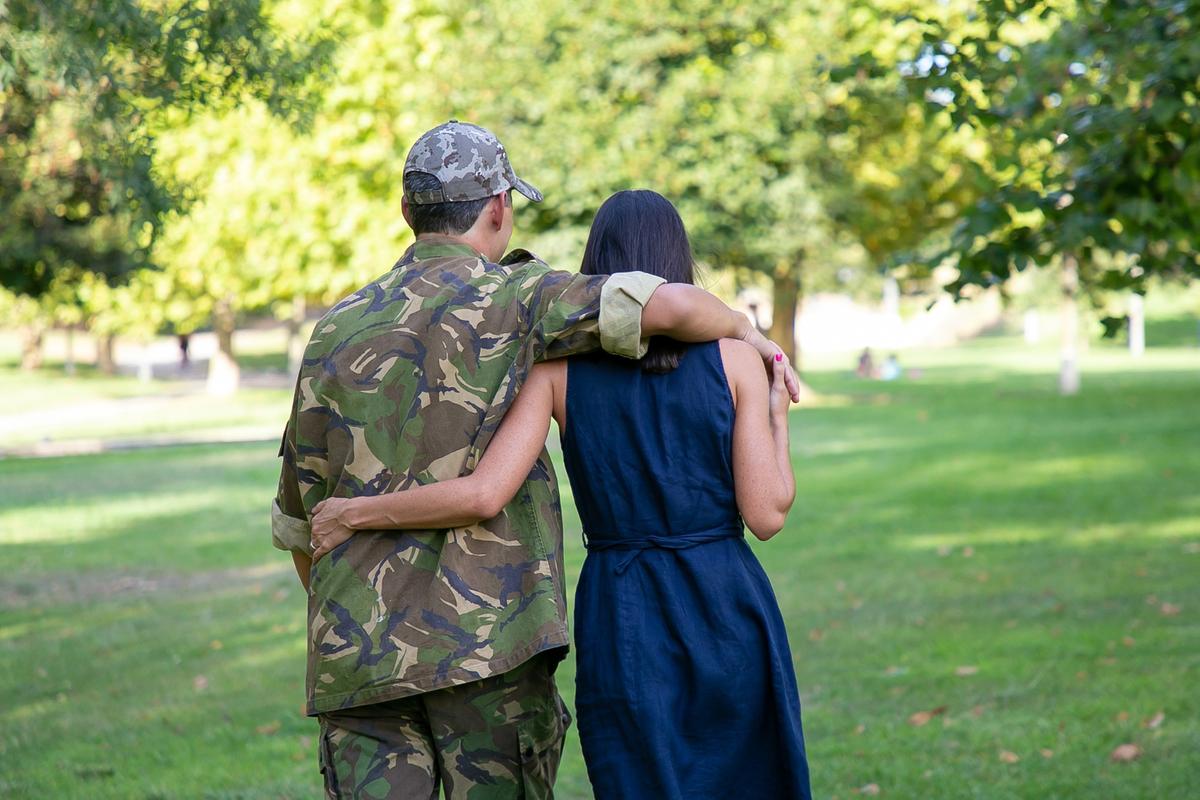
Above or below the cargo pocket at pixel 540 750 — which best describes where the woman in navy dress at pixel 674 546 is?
above

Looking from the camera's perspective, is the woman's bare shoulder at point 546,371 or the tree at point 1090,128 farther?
the tree at point 1090,128

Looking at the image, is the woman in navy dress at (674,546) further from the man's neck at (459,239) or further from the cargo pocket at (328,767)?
the cargo pocket at (328,767)

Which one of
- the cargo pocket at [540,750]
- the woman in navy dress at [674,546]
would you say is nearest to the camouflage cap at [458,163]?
the woman in navy dress at [674,546]

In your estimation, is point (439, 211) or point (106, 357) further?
point (106, 357)

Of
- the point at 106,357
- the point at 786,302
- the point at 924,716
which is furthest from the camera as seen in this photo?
the point at 106,357

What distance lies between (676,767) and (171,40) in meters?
4.74

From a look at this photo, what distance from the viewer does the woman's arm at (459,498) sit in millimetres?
3039

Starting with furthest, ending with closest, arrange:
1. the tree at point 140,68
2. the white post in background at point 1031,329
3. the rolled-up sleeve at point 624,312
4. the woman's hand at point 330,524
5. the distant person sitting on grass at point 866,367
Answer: the white post in background at point 1031,329 < the distant person sitting on grass at point 866,367 < the tree at point 140,68 < the woman's hand at point 330,524 < the rolled-up sleeve at point 624,312

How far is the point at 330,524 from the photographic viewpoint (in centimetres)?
314

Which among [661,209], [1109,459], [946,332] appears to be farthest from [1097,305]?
[946,332]

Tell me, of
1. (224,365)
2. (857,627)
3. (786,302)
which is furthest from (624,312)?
(224,365)

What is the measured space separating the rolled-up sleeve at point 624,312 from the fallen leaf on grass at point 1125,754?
158 inches

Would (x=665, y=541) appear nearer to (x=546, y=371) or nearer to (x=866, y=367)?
(x=546, y=371)

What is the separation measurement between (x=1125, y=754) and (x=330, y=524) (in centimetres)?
428
